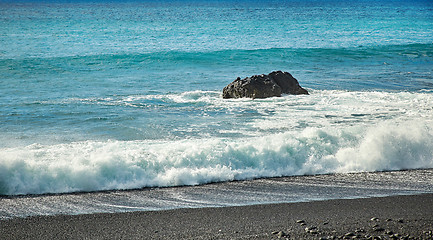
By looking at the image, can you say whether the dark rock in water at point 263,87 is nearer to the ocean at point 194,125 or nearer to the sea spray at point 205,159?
the ocean at point 194,125

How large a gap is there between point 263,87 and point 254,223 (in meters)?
8.17

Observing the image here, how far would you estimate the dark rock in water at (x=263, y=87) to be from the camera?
12549 millimetres

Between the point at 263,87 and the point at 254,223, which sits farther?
→ the point at 263,87

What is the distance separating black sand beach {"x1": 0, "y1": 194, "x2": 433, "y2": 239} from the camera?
176 inches

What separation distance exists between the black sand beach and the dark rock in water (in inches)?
290

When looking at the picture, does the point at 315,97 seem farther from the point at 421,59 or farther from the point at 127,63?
the point at 421,59

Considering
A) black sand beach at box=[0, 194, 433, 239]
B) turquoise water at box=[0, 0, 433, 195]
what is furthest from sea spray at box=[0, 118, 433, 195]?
black sand beach at box=[0, 194, 433, 239]

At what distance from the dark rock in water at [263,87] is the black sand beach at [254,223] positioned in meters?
7.35

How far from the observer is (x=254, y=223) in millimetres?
4773

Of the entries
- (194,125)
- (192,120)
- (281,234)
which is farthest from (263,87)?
(281,234)

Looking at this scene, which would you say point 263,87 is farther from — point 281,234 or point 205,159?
point 281,234

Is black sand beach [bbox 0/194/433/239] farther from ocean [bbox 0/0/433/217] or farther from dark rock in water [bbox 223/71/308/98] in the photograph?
dark rock in water [bbox 223/71/308/98]

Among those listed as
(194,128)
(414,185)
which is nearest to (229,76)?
(194,128)

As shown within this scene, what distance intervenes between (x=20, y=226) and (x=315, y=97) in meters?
9.62
